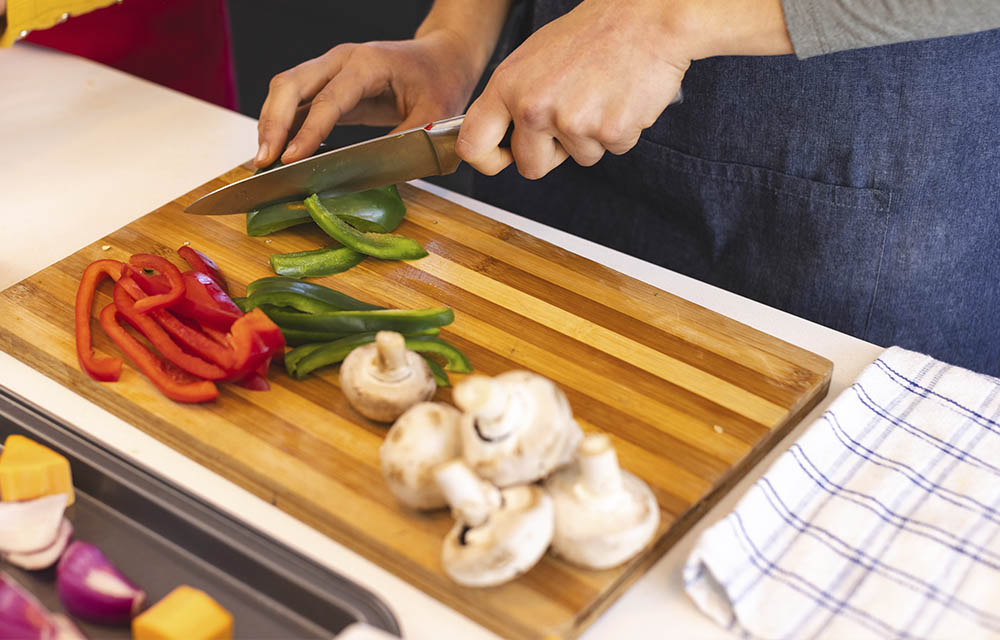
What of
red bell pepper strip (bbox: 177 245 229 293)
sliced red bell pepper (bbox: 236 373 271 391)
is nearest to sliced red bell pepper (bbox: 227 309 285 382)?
sliced red bell pepper (bbox: 236 373 271 391)

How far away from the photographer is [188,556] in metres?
1.10

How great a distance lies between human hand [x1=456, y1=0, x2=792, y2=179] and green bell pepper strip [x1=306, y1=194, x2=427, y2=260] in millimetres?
189

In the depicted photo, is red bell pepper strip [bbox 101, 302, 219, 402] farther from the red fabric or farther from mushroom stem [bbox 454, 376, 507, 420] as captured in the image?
the red fabric

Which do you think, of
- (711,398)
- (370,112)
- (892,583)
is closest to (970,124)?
(711,398)

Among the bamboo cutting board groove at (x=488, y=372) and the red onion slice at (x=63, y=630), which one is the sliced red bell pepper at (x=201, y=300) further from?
the red onion slice at (x=63, y=630)

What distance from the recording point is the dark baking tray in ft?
3.31

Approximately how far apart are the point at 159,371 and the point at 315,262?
0.33 metres

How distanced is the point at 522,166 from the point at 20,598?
92cm

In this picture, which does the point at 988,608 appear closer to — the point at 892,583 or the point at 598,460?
the point at 892,583

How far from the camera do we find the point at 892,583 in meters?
1.03

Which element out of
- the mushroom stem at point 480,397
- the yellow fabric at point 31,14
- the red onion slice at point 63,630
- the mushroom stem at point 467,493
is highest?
the yellow fabric at point 31,14

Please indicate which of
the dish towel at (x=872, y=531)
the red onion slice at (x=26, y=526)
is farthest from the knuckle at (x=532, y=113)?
the red onion slice at (x=26, y=526)

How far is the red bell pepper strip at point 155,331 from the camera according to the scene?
4.14 feet

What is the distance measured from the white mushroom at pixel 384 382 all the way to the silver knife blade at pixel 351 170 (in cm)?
44
